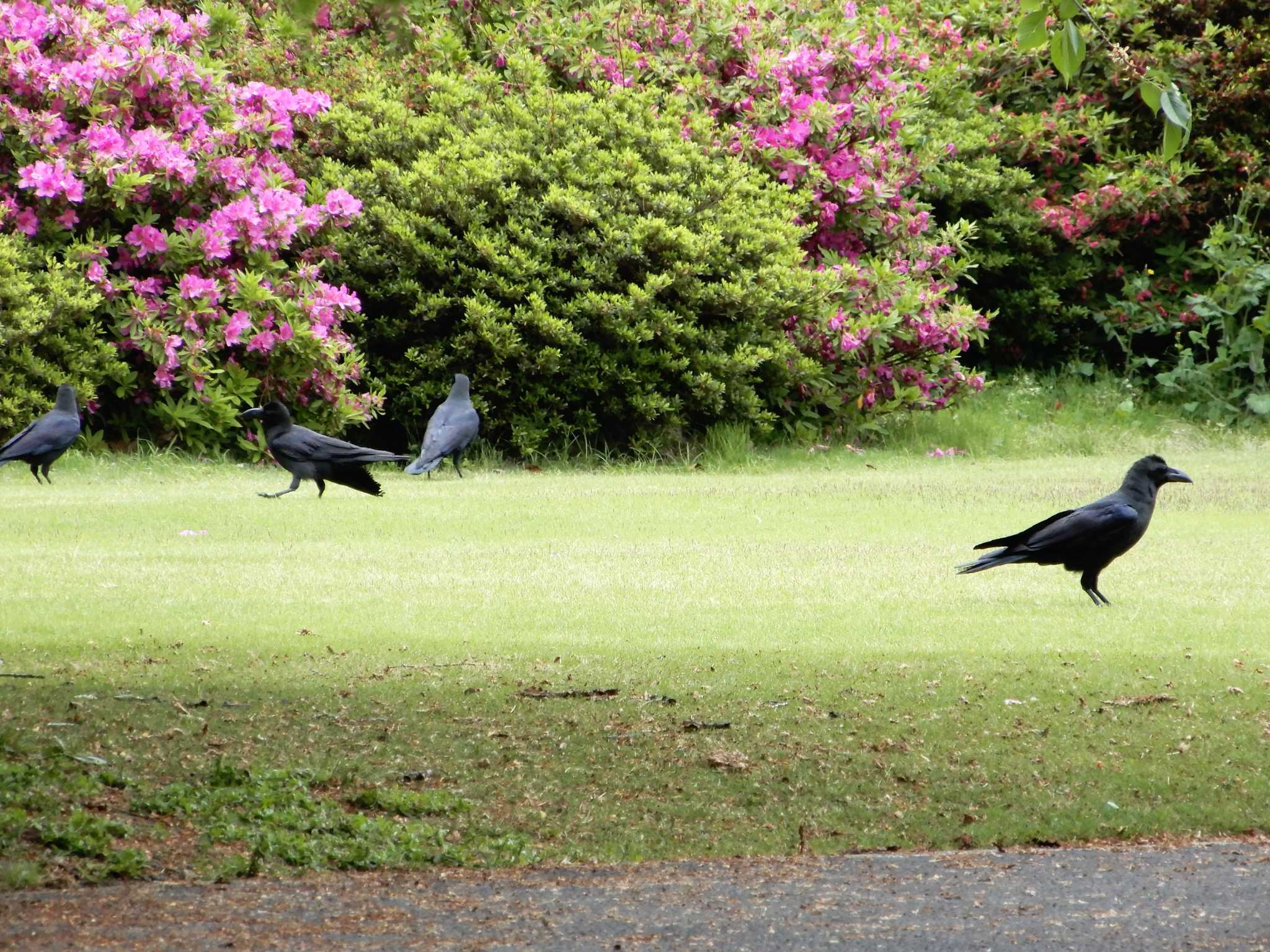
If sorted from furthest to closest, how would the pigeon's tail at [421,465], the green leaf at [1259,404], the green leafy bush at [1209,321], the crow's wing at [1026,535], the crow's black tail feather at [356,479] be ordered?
the green leafy bush at [1209,321] → the green leaf at [1259,404] → the pigeon's tail at [421,465] → the crow's black tail feather at [356,479] → the crow's wing at [1026,535]

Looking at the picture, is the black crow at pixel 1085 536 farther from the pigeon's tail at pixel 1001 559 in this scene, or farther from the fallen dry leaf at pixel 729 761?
the fallen dry leaf at pixel 729 761

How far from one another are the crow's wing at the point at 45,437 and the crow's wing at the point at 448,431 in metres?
2.53

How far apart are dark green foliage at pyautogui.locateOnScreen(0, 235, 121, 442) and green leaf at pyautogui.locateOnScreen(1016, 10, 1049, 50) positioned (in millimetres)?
9280

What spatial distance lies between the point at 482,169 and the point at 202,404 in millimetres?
3065

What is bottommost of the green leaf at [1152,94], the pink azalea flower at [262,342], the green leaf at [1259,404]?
the green leaf at [1259,404]

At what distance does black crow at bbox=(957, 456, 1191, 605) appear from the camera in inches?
295

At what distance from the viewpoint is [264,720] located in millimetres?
5434

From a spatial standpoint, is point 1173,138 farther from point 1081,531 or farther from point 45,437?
point 45,437

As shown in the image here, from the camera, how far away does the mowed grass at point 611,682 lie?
4660 millimetres

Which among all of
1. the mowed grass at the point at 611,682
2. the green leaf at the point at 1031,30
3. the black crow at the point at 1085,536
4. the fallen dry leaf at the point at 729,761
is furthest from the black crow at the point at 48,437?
the green leaf at the point at 1031,30

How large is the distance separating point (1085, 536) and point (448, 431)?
6115 mm

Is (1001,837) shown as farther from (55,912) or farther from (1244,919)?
(55,912)

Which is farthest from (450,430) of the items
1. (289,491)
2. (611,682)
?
(611,682)

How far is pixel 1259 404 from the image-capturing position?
1684 cm
